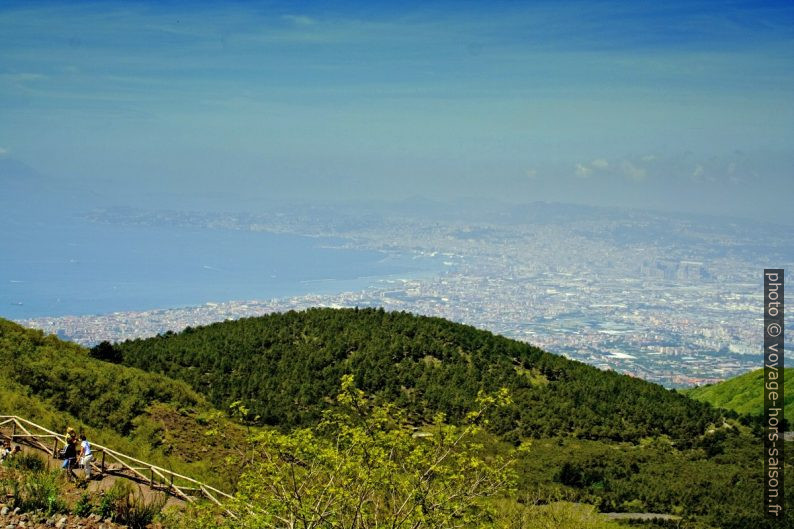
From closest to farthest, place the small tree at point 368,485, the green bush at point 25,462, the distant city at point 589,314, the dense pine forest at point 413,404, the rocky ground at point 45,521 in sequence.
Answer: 1. the small tree at point 368,485
2. the rocky ground at point 45,521
3. the green bush at point 25,462
4. the dense pine forest at point 413,404
5. the distant city at point 589,314

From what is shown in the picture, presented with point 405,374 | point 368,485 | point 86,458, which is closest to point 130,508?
point 86,458

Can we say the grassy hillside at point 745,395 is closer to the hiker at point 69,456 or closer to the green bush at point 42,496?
the hiker at point 69,456

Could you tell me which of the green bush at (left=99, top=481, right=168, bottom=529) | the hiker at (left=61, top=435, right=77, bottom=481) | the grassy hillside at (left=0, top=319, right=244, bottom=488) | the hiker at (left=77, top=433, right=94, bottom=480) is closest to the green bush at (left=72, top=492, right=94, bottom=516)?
the green bush at (left=99, top=481, right=168, bottom=529)

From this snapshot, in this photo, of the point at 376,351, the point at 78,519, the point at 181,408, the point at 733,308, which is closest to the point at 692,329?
the point at 733,308

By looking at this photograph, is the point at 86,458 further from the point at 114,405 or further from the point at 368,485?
the point at 114,405

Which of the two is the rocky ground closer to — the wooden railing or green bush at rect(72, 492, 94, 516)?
green bush at rect(72, 492, 94, 516)

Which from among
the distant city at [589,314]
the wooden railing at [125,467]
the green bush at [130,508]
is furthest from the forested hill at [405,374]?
the distant city at [589,314]

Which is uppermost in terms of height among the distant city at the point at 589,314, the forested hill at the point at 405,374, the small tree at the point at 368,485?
the small tree at the point at 368,485
